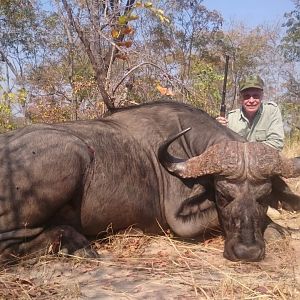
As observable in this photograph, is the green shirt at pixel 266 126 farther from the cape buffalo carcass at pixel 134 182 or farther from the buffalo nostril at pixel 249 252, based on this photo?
the buffalo nostril at pixel 249 252

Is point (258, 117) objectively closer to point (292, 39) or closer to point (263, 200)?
point (263, 200)

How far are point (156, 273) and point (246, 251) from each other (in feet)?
2.65

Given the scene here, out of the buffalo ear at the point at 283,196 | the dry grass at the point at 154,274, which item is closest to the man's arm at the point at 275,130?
the buffalo ear at the point at 283,196

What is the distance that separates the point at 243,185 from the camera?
435cm

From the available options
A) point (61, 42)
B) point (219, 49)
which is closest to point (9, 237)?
point (61, 42)

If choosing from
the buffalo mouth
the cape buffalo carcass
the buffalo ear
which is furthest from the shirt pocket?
the buffalo mouth

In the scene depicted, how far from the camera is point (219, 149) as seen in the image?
454 cm

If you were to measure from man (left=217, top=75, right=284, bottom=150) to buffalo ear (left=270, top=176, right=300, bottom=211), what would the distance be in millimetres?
1526

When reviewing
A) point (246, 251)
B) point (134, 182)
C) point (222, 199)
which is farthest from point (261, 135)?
point (246, 251)

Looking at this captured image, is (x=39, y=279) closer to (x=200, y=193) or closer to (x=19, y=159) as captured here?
(x=19, y=159)

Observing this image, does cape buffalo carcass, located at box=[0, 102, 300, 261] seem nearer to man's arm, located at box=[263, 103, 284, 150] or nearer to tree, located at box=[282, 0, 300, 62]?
man's arm, located at box=[263, 103, 284, 150]

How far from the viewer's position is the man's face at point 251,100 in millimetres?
6519

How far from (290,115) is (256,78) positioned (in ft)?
43.1

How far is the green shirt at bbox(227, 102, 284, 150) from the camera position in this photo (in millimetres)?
6551
